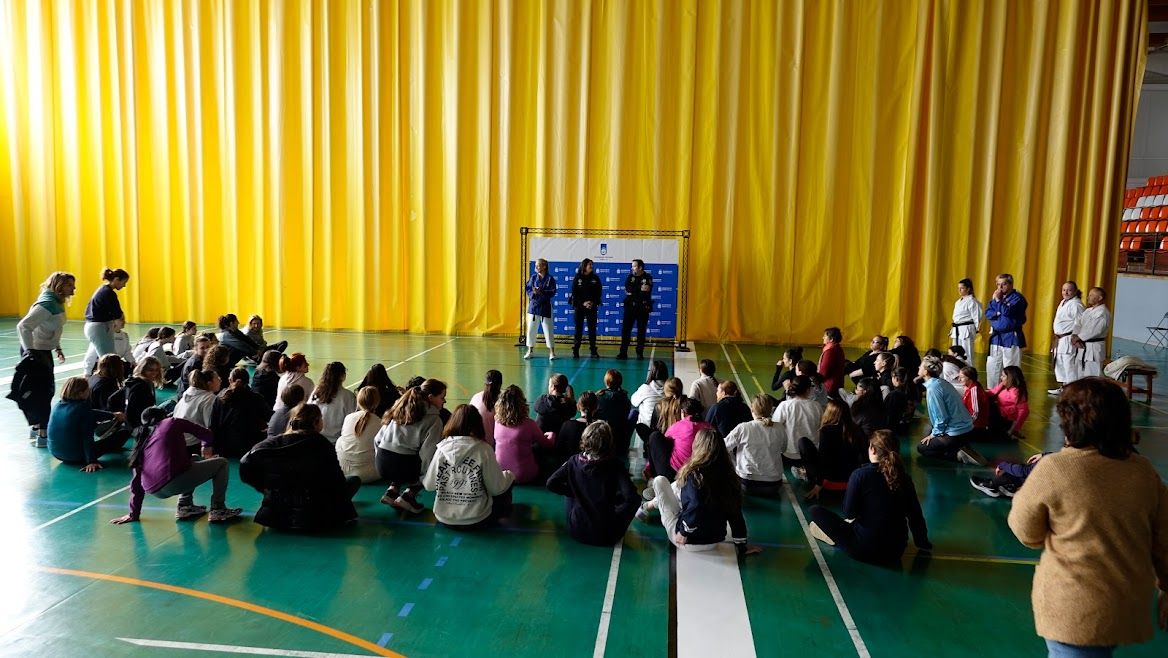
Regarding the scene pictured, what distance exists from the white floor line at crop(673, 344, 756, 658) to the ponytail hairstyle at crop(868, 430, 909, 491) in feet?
3.91

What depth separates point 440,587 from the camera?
5.40m

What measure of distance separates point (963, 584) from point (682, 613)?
2.03 metres

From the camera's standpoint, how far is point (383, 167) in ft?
63.0

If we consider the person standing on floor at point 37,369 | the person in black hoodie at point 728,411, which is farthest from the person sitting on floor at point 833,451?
the person standing on floor at point 37,369

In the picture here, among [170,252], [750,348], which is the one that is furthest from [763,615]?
[170,252]

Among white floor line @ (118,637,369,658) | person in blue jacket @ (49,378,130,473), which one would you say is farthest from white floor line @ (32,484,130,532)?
white floor line @ (118,637,369,658)

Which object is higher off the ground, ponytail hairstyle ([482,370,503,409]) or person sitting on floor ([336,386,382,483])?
ponytail hairstyle ([482,370,503,409])

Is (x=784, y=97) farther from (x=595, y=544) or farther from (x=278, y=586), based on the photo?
(x=278, y=586)

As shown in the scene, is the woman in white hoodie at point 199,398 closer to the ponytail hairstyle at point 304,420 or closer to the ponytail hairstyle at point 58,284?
the ponytail hairstyle at point 304,420

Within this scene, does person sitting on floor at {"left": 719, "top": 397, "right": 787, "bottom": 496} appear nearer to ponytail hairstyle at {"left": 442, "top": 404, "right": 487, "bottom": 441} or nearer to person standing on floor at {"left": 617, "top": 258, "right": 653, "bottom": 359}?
ponytail hairstyle at {"left": 442, "top": 404, "right": 487, "bottom": 441}

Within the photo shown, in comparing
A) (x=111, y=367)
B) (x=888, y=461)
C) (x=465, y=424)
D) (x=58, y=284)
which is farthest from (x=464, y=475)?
(x=58, y=284)

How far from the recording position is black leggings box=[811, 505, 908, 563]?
19.1ft

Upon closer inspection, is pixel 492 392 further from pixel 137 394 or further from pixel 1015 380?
pixel 1015 380

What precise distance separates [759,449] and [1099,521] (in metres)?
4.23
